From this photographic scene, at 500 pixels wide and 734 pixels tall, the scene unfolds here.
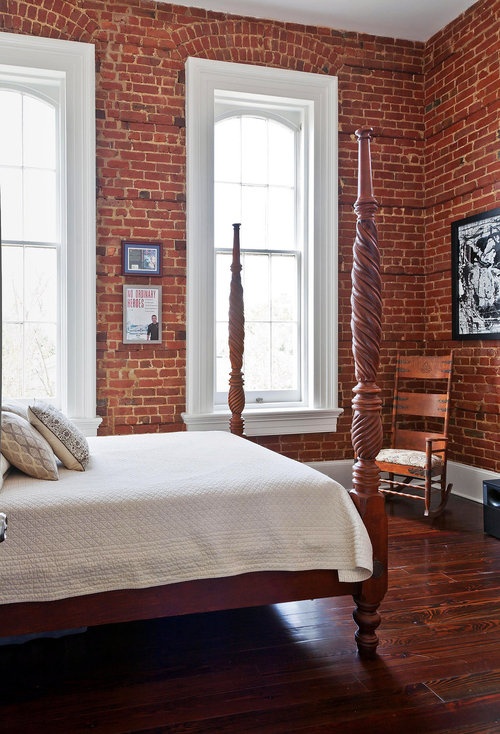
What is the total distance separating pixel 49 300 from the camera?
4918 millimetres

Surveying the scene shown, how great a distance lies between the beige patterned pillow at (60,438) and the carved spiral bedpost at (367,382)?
1.22 metres

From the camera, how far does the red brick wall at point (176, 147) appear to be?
4.94 meters

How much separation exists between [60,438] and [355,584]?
1425 millimetres

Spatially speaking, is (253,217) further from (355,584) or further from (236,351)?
(355,584)

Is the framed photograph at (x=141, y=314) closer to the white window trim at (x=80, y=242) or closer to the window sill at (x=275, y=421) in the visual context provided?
the white window trim at (x=80, y=242)

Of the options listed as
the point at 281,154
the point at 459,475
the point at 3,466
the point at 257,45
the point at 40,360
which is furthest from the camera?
the point at 281,154

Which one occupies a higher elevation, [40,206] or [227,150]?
[227,150]

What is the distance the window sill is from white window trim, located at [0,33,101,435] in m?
0.82

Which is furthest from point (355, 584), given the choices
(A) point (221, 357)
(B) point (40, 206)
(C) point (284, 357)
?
(B) point (40, 206)

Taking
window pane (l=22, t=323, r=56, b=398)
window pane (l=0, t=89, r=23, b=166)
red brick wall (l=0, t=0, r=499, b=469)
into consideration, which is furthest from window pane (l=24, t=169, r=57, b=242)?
window pane (l=22, t=323, r=56, b=398)

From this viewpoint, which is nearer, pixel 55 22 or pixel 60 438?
pixel 60 438

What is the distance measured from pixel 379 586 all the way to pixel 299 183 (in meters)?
3.85

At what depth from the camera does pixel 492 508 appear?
13.9ft

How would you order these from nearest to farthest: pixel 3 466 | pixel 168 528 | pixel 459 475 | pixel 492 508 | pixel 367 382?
pixel 168 528
pixel 3 466
pixel 367 382
pixel 492 508
pixel 459 475
